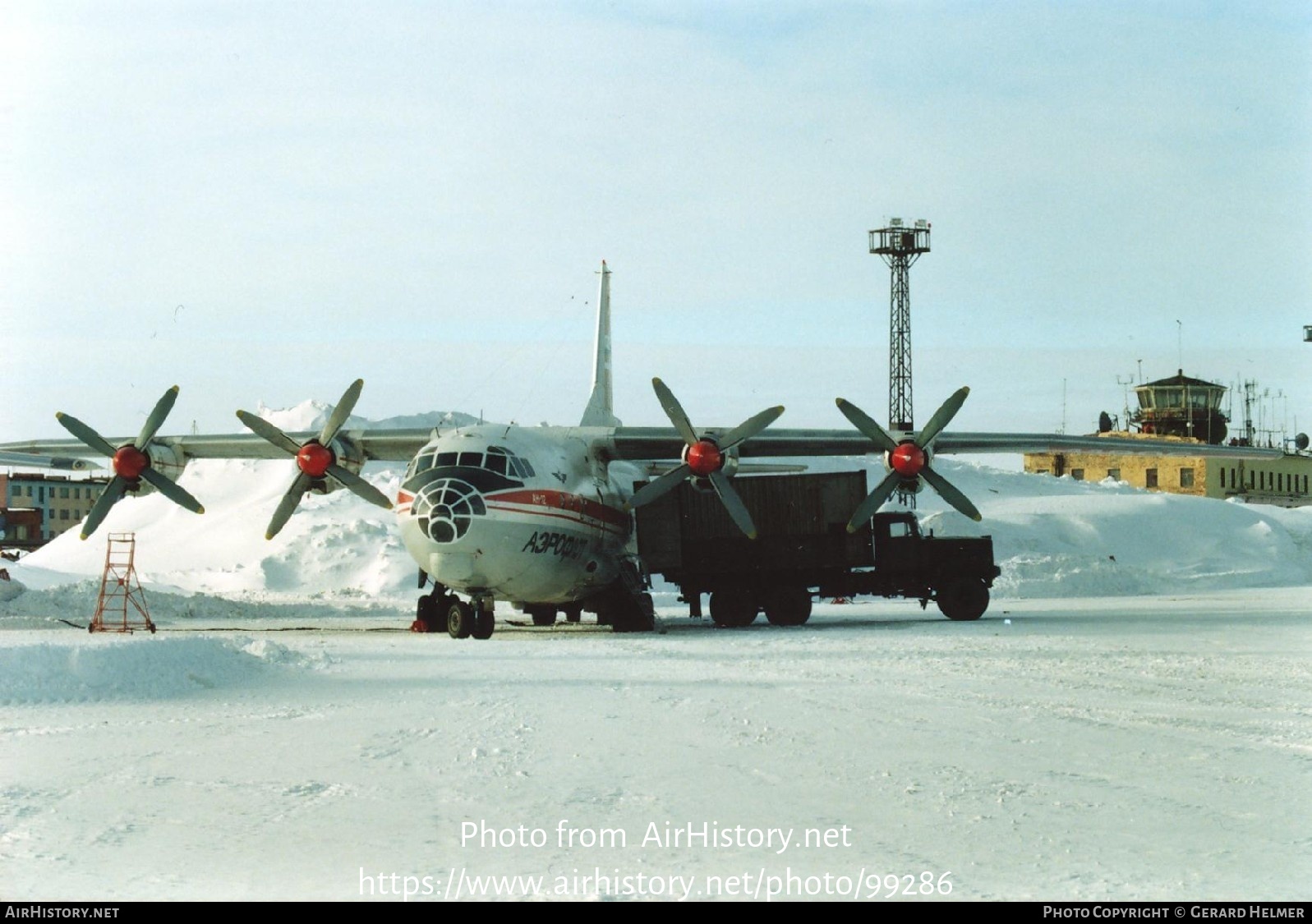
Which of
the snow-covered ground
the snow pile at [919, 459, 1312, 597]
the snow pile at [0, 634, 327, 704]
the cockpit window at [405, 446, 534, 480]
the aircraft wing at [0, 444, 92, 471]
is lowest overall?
the snow-covered ground

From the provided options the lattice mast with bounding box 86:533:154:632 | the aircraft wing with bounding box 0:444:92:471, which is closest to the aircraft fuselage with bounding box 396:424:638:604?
the lattice mast with bounding box 86:533:154:632

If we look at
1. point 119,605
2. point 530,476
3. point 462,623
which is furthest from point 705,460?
point 119,605

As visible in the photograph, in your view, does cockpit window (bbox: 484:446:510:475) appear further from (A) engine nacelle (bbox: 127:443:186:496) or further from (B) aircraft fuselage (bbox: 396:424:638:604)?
(A) engine nacelle (bbox: 127:443:186:496)

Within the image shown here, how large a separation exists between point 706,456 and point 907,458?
4.60 meters

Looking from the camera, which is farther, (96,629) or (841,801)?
(96,629)

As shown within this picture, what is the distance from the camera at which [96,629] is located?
2592 centimetres

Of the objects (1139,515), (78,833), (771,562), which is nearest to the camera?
(78,833)

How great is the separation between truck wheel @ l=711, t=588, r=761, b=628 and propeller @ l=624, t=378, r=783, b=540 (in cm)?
447

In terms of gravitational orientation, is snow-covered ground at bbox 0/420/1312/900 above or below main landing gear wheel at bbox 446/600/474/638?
below

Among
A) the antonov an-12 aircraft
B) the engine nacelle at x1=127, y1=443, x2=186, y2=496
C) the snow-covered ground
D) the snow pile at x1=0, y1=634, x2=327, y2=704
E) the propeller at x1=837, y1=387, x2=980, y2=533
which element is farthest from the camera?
the engine nacelle at x1=127, y1=443, x2=186, y2=496

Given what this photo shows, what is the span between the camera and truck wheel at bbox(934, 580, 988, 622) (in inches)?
1221
